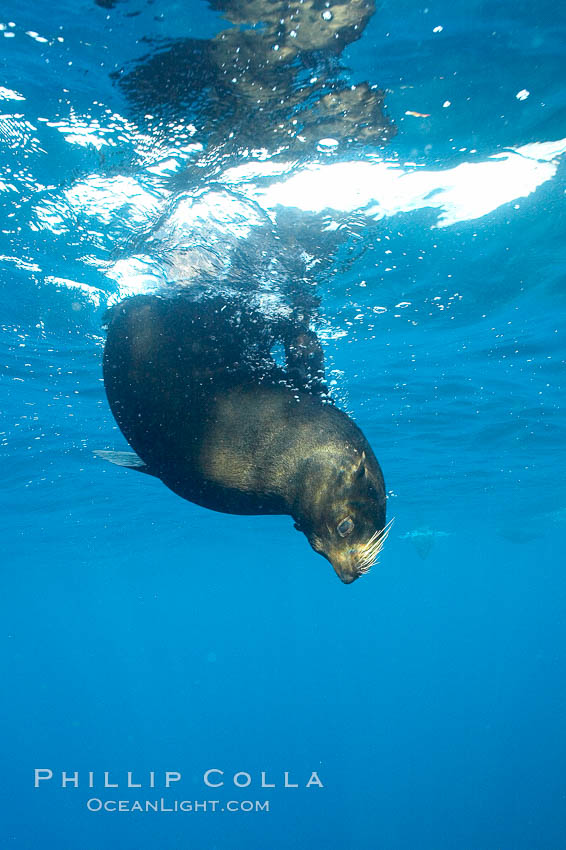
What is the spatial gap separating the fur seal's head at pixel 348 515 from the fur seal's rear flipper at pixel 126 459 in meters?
1.75

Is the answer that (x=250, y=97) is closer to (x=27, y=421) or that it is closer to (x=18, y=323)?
(x=18, y=323)

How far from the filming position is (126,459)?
16.2 ft

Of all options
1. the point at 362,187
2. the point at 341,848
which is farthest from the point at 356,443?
the point at 341,848

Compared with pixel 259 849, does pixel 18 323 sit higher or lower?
higher

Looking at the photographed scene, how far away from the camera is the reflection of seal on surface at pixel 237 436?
3.52 meters

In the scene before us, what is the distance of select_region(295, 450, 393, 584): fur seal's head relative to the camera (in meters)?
3.43

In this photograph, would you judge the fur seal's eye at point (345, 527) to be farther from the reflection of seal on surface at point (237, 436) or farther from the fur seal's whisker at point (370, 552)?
the fur seal's whisker at point (370, 552)

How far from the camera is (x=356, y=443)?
12.5 ft

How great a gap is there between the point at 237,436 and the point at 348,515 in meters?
1.12

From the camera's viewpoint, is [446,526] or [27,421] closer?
[27,421]

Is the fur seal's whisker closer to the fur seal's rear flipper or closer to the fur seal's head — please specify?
the fur seal's head

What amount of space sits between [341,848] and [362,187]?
4757 cm

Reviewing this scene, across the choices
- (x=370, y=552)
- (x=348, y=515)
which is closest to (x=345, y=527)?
(x=348, y=515)

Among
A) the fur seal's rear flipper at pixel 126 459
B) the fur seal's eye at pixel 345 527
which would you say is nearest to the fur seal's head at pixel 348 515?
the fur seal's eye at pixel 345 527
